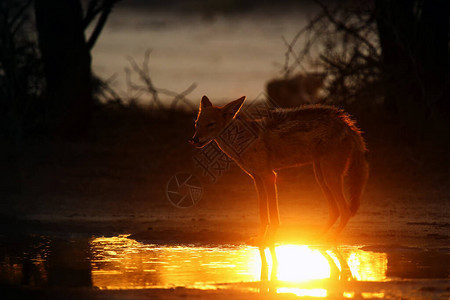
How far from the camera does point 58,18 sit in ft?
47.3

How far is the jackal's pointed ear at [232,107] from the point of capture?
8055mm

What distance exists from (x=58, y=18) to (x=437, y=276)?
982 cm

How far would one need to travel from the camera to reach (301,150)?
27.0 feet

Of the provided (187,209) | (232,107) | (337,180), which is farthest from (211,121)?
(187,209)

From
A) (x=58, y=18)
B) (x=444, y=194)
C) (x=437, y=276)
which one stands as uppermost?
(x=58, y=18)

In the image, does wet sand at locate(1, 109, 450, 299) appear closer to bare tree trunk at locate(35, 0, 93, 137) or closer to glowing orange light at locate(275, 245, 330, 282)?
glowing orange light at locate(275, 245, 330, 282)

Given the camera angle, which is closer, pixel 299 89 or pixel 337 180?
pixel 337 180

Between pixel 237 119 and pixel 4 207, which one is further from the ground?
pixel 237 119

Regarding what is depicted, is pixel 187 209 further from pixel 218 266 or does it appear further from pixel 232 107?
pixel 218 266

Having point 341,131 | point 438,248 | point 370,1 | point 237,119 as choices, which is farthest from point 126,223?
point 370,1

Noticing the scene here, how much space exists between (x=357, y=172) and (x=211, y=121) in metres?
1.58

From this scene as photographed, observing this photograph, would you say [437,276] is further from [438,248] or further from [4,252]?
[4,252]

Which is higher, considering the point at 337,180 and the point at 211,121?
the point at 211,121

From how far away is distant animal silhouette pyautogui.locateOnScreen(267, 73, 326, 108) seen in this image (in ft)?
43.7
